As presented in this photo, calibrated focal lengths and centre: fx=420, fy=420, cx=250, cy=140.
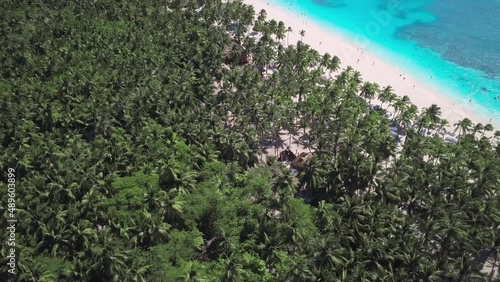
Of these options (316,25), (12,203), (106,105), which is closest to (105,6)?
(106,105)

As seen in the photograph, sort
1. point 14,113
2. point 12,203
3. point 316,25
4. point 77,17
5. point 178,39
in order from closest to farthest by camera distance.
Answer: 1. point 12,203
2. point 14,113
3. point 178,39
4. point 77,17
5. point 316,25

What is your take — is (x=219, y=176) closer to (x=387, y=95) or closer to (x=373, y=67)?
(x=387, y=95)

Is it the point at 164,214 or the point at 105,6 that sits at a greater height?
the point at 105,6

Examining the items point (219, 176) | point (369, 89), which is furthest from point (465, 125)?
point (219, 176)

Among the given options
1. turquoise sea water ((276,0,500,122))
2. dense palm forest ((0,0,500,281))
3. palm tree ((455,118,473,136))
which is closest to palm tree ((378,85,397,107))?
dense palm forest ((0,0,500,281))

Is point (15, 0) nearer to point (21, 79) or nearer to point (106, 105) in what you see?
point (21, 79)

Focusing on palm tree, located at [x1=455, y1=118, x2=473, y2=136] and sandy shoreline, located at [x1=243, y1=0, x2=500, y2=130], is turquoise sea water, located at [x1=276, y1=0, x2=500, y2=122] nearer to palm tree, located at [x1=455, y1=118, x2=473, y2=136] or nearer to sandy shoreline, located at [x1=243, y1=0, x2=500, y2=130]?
sandy shoreline, located at [x1=243, y1=0, x2=500, y2=130]
